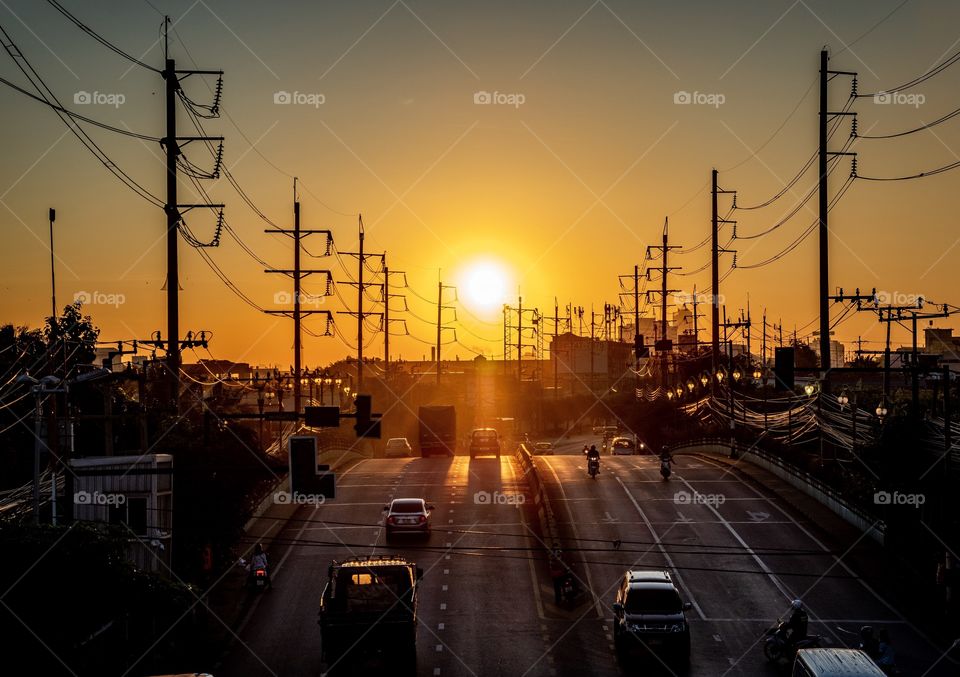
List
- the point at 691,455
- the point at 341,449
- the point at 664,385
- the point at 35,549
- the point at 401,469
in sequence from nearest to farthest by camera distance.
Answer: the point at 35,549, the point at 401,469, the point at 691,455, the point at 341,449, the point at 664,385

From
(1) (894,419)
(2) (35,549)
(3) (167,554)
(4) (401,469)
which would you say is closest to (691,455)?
(4) (401,469)

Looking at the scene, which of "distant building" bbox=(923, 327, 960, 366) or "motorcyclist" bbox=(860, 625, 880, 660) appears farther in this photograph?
"distant building" bbox=(923, 327, 960, 366)

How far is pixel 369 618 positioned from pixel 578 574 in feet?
47.7

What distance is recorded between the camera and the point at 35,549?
22578 mm

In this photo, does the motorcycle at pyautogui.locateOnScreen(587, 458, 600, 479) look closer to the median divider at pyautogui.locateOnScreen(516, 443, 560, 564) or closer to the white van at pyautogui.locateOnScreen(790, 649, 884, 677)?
the median divider at pyautogui.locateOnScreen(516, 443, 560, 564)

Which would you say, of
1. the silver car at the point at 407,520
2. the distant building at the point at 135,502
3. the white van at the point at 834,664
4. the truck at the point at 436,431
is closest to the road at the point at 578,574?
the silver car at the point at 407,520

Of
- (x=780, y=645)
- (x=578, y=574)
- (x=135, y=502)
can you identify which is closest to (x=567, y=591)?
(x=578, y=574)

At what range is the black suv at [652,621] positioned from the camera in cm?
2873

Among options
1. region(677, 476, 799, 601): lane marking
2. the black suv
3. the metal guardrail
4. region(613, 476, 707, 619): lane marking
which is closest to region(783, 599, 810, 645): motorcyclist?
the black suv

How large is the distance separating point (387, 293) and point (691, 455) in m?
42.7

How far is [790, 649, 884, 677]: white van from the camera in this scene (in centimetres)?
2042

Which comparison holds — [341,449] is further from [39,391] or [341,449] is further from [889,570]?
[39,391]

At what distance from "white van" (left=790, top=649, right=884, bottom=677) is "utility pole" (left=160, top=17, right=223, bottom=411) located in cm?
1968

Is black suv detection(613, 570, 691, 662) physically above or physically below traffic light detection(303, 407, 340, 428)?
below
